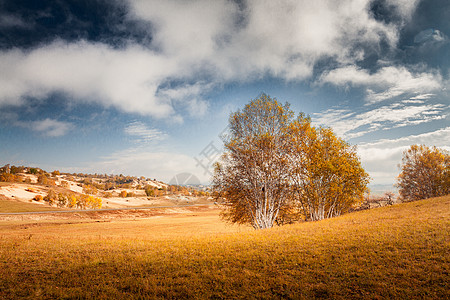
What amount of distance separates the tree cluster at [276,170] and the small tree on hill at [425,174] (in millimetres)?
34644

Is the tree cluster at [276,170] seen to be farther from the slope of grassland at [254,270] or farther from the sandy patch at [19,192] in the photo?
the sandy patch at [19,192]

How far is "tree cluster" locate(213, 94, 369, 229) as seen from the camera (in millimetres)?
26297

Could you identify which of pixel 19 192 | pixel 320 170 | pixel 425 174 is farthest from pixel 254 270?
pixel 19 192

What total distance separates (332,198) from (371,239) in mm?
21003

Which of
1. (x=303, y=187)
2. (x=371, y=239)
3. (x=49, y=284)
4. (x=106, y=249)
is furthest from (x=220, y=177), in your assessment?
(x=49, y=284)

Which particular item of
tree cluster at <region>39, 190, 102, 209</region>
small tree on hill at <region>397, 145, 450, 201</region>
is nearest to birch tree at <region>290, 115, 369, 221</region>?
small tree on hill at <region>397, 145, 450, 201</region>

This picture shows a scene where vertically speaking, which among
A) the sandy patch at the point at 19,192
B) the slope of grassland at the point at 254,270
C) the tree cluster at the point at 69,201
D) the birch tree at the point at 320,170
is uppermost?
the birch tree at the point at 320,170

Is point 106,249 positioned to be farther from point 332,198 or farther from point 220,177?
point 332,198

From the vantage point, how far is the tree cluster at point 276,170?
26297mm

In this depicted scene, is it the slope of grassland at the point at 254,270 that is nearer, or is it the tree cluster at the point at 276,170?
the slope of grassland at the point at 254,270

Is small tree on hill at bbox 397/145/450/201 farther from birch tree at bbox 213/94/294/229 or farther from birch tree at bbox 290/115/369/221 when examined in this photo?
birch tree at bbox 213/94/294/229

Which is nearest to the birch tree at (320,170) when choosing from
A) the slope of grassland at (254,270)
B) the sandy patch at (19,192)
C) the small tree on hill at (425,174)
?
the slope of grassland at (254,270)

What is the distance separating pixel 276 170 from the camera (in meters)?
26.7

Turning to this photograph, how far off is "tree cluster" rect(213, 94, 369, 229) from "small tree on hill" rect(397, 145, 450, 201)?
114 feet
